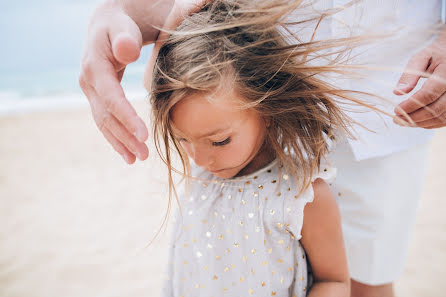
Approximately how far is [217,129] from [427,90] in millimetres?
611

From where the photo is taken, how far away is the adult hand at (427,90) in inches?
39.6

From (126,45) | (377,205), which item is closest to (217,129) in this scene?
(126,45)

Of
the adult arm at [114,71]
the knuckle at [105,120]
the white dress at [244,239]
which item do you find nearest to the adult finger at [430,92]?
the white dress at [244,239]

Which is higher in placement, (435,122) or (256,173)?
(435,122)

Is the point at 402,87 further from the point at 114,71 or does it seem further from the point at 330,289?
the point at 114,71

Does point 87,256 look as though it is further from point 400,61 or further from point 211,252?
point 400,61

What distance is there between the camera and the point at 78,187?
459cm

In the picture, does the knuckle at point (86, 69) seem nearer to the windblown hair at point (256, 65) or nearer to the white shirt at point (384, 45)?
the windblown hair at point (256, 65)

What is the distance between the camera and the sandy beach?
268 centimetres

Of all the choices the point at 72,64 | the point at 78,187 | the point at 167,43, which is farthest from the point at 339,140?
the point at 72,64

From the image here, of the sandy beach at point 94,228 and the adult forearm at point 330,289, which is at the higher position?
the adult forearm at point 330,289

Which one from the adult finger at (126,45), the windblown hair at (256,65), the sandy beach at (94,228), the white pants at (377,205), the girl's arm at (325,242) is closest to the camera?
the adult finger at (126,45)

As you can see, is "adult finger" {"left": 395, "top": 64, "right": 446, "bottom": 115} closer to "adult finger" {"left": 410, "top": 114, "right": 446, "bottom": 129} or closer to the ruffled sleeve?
"adult finger" {"left": 410, "top": 114, "right": 446, "bottom": 129}

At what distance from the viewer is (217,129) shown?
102cm
